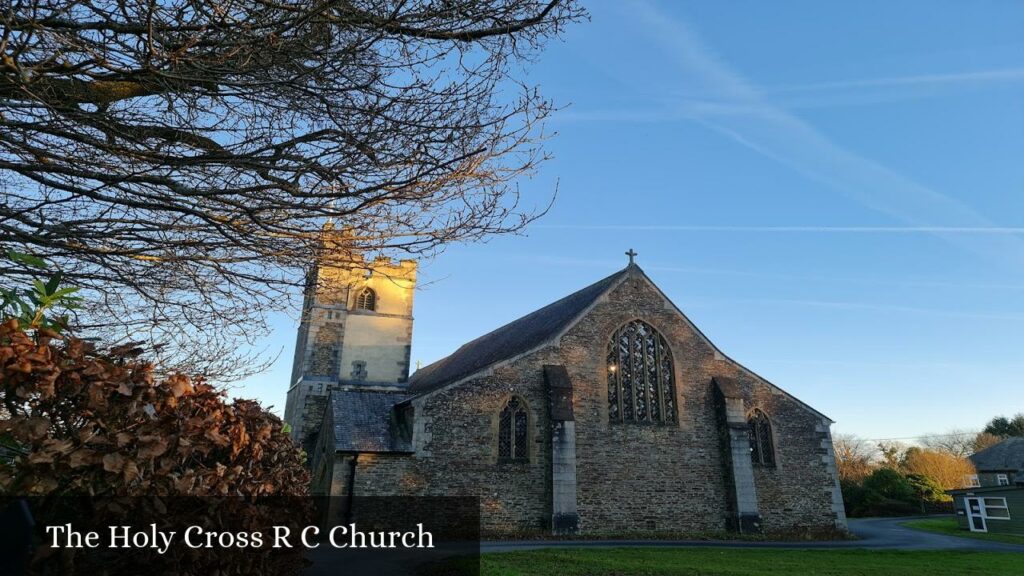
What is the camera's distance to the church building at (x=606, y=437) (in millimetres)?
18359

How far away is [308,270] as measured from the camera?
6035 millimetres

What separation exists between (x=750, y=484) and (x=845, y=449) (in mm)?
57405

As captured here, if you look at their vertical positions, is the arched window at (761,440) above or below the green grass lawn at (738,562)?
above

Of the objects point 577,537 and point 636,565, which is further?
point 577,537

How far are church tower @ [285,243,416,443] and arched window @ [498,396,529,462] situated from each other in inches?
375

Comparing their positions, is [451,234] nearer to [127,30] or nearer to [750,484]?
[127,30]

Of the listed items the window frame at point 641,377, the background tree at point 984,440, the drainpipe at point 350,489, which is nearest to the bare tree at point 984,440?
the background tree at point 984,440

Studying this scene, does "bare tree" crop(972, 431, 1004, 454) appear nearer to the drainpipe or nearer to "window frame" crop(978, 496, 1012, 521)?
"window frame" crop(978, 496, 1012, 521)

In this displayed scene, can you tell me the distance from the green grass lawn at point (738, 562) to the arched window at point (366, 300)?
19.1 m

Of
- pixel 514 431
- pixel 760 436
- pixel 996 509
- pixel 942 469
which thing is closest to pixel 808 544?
pixel 760 436

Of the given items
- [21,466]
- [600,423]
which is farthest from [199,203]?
[600,423]

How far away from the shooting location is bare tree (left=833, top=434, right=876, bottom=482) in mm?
57244

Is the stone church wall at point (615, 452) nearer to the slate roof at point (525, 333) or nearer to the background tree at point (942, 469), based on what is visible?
the slate roof at point (525, 333)

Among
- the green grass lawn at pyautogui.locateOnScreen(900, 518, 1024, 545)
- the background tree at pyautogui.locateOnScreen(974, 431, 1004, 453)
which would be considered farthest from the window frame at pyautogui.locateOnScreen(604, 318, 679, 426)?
the background tree at pyautogui.locateOnScreen(974, 431, 1004, 453)
